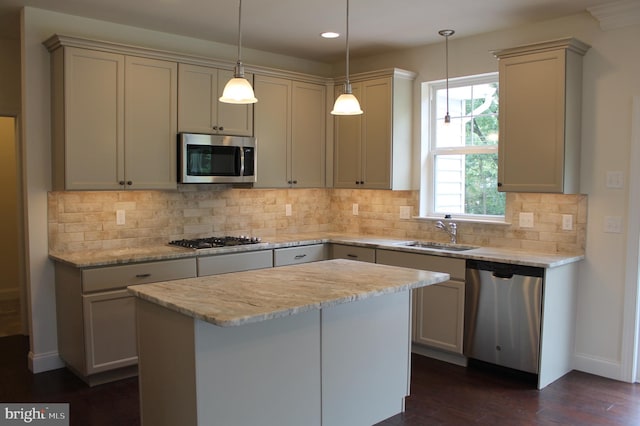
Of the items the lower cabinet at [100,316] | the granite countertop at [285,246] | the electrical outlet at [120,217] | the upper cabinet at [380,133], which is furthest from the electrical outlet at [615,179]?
the electrical outlet at [120,217]

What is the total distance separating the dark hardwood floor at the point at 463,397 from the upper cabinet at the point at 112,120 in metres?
1.39

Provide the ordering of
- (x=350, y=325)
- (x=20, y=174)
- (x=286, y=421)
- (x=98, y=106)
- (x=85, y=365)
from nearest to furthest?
1. (x=286, y=421)
2. (x=350, y=325)
3. (x=85, y=365)
4. (x=98, y=106)
5. (x=20, y=174)

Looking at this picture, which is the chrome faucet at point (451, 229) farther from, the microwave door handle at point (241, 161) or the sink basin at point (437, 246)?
the microwave door handle at point (241, 161)

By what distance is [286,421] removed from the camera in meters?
2.63

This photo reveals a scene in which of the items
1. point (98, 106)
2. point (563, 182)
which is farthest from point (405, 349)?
point (98, 106)

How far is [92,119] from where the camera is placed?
3951 mm

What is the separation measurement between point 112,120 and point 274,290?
7.13 feet

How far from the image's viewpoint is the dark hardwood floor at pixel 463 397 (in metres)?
3.28

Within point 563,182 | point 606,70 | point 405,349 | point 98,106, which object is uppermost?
point 606,70

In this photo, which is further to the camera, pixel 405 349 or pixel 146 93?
pixel 146 93

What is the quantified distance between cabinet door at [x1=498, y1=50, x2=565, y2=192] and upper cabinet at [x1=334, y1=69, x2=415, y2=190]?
105 centimetres

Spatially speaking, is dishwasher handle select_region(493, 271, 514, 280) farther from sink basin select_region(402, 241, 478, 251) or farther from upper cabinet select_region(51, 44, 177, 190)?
upper cabinet select_region(51, 44, 177, 190)

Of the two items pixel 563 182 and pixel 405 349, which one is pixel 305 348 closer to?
pixel 405 349

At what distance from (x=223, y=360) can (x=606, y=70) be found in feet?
10.9
